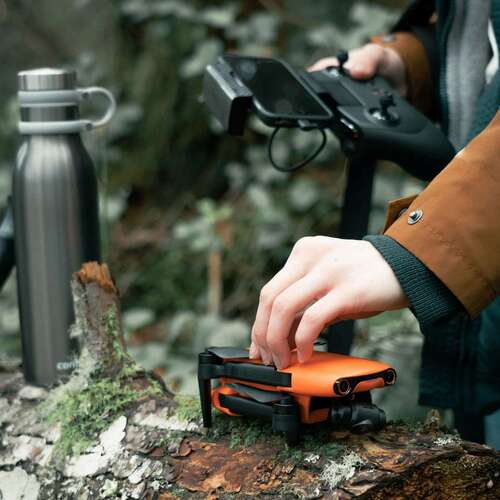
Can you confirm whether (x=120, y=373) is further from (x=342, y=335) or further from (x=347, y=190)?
(x=347, y=190)

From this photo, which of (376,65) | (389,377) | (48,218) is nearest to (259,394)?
(389,377)

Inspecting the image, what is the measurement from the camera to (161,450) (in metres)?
1.06

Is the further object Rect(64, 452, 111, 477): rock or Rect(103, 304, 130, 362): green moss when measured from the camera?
Rect(103, 304, 130, 362): green moss

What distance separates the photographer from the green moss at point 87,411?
1.15 meters

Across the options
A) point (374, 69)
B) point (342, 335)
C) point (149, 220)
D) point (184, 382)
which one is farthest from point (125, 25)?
point (342, 335)

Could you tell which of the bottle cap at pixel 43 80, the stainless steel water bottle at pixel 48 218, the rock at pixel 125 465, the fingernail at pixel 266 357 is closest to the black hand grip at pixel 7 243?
the stainless steel water bottle at pixel 48 218

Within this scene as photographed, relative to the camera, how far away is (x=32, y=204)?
1324 millimetres

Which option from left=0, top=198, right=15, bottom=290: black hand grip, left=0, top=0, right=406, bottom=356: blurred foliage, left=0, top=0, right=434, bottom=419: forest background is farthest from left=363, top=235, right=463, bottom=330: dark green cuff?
left=0, top=0, right=406, bottom=356: blurred foliage

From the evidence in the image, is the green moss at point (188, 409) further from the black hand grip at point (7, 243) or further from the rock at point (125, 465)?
the black hand grip at point (7, 243)

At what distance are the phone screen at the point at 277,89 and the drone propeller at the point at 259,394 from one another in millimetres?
450

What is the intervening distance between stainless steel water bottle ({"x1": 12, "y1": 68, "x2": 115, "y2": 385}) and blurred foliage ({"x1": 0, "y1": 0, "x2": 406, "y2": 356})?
5.08 ft

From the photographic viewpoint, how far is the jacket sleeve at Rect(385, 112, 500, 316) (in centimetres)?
94

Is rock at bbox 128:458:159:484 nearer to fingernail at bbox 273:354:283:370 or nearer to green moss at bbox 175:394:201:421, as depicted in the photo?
green moss at bbox 175:394:201:421

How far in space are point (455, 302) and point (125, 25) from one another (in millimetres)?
2890
